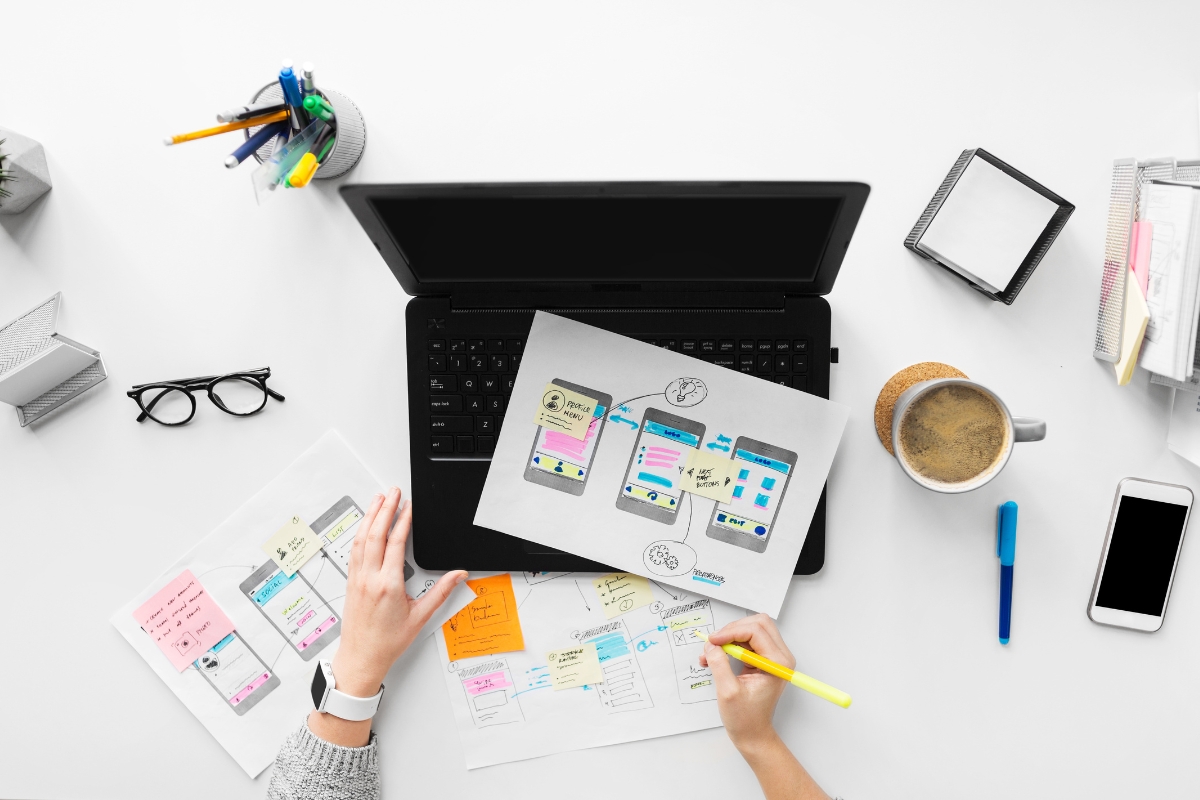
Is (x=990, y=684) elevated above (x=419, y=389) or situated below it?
below

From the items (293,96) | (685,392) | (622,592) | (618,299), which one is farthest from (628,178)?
(622,592)

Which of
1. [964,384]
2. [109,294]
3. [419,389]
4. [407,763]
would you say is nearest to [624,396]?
[419,389]

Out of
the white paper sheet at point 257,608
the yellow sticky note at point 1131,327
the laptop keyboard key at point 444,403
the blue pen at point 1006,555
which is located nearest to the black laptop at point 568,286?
the laptop keyboard key at point 444,403

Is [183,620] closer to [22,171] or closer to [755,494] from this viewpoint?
[22,171]

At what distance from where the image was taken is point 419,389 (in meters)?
0.81

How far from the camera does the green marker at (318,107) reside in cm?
71

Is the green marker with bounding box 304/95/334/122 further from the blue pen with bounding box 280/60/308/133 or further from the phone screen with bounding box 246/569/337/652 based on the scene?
the phone screen with bounding box 246/569/337/652

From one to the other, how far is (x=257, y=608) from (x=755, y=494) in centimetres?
61

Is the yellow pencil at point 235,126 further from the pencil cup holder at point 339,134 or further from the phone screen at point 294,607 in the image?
the phone screen at point 294,607

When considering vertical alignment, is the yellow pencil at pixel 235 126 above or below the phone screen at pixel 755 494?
above

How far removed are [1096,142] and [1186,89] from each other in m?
0.12

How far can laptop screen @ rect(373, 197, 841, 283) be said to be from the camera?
0.61m

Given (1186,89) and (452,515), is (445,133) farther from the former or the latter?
(1186,89)

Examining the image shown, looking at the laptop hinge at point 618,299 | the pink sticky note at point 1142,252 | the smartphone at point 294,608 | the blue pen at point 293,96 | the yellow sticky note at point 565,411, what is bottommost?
the smartphone at point 294,608
